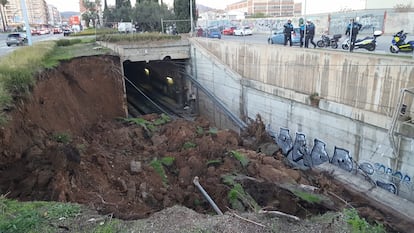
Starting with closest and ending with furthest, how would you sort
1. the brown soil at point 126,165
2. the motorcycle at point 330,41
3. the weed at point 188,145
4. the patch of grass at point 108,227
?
the patch of grass at point 108,227, the brown soil at point 126,165, the weed at point 188,145, the motorcycle at point 330,41

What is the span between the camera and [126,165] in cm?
1231

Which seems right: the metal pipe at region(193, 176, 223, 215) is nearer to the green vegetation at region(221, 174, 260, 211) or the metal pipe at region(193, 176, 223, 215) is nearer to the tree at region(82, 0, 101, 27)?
the green vegetation at region(221, 174, 260, 211)

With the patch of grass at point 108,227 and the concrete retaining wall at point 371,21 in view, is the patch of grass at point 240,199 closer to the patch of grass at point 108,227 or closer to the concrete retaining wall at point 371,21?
the patch of grass at point 108,227

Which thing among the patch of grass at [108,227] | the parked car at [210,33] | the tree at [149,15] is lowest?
the patch of grass at [108,227]

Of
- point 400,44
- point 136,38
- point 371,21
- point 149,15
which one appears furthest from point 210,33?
point 400,44

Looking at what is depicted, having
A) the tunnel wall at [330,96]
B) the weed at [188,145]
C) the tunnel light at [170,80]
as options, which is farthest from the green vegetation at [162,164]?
the tunnel light at [170,80]

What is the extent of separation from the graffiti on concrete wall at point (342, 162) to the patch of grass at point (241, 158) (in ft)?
11.2

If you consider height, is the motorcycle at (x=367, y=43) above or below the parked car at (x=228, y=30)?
below

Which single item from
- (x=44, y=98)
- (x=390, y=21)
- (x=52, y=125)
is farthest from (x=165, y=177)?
(x=390, y=21)

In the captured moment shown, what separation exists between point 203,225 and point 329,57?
34.6 ft

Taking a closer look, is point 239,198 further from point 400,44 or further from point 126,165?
point 400,44

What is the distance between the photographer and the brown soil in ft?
29.2

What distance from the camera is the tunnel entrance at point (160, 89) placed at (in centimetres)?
2558

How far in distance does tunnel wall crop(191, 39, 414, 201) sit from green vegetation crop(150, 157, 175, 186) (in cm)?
662
